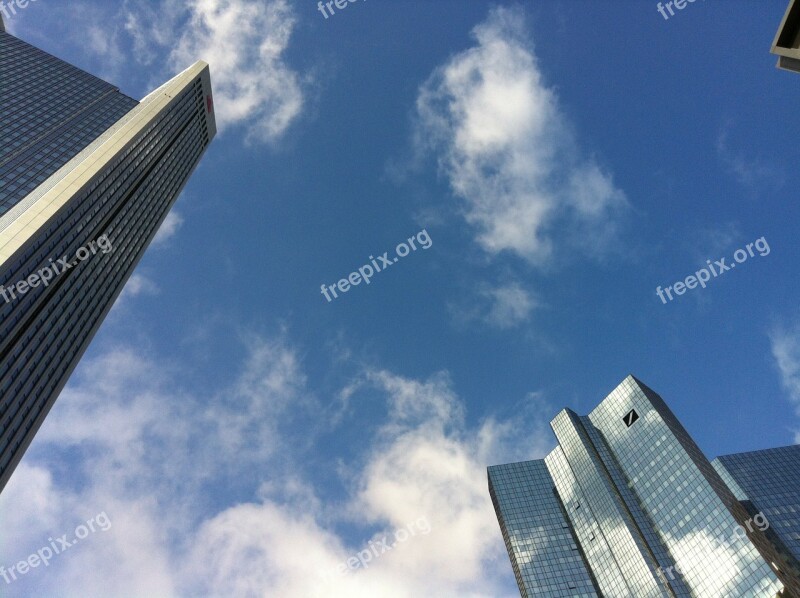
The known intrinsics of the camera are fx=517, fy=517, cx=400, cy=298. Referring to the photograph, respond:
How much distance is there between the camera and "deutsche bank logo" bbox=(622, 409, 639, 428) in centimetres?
17488

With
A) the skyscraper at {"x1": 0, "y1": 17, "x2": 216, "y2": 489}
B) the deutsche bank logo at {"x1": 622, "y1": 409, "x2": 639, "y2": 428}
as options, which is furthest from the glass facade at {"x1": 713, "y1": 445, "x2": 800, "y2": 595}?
the skyscraper at {"x1": 0, "y1": 17, "x2": 216, "y2": 489}

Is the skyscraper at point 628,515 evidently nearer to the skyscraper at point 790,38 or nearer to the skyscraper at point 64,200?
the skyscraper at point 790,38

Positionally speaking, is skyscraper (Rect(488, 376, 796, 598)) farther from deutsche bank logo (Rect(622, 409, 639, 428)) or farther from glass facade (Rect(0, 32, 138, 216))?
glass facade (Rect(0, 32, 138, 216))

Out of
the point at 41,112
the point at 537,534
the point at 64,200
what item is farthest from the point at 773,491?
the point at 41,112

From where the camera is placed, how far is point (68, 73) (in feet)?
414

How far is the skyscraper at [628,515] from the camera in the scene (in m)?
132

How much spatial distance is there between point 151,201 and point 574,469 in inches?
6094

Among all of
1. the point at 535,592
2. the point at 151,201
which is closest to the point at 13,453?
the point at 151,201

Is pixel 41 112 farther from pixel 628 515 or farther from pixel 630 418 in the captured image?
pixel 630 418

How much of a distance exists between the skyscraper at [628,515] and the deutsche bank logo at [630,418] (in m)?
0.41

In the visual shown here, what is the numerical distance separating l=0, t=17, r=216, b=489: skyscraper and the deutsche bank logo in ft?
517

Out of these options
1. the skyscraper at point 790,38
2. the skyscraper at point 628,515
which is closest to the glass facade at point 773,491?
the skyscraper at point 628,515

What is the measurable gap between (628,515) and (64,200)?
162763mm

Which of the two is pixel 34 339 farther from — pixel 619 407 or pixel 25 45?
pixel 619 407
